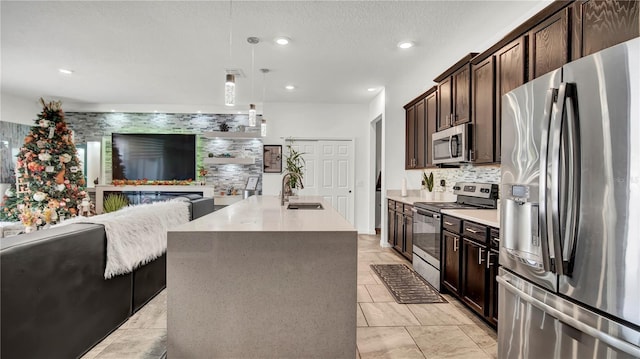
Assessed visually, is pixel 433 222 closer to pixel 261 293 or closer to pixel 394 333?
pixel 394 333

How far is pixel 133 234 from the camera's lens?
2529 millimetres

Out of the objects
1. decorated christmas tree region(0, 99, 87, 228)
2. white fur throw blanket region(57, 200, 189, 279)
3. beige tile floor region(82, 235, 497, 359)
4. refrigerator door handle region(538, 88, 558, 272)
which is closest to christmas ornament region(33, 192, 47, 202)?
decorated christmas tree region(0, 99, 87, 228)

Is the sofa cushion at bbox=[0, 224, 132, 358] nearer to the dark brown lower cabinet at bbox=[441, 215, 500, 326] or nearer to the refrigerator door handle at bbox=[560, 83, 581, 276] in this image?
the refrigerator door handle at bbox=[560, 83, 581, 276]

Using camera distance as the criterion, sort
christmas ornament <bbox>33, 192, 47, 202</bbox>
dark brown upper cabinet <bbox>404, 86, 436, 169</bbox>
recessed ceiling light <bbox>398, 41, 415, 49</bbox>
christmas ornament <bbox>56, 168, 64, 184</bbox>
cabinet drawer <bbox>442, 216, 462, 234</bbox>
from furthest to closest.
→ 1. christmas ornament <bbox>56, 168, 64, 184</bbox>
2. christmas ornament <bbox>33, 192, 47, 202</bbox>
3. dark brown upper cabinet <bbox>404, 86, 436, 169</bbox>
4. recessed ceiling light <bbox>398, 41, 415, 49</bbox>
5. cabinet drawer <bbox>442, 216, 462, 234</bbox>

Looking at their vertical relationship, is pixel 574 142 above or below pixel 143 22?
below

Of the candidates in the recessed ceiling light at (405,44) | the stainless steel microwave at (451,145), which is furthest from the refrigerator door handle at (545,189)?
the recessed ceiling light at (405,44)

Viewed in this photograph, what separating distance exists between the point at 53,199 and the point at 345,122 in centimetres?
533

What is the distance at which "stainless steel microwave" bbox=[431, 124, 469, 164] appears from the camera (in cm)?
341

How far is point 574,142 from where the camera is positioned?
4.55ft

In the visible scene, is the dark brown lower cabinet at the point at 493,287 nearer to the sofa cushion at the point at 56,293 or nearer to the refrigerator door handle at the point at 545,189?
the refrigerator door handle at the point at 545,189

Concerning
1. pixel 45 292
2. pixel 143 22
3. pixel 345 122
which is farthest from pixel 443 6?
pixel 345 122

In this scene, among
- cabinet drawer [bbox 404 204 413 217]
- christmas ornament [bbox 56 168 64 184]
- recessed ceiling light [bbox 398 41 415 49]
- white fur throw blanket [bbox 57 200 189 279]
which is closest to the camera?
white fur throw blanket [bbox 57 200 189 279]

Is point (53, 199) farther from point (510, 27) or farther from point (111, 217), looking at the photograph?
point (510, 27)

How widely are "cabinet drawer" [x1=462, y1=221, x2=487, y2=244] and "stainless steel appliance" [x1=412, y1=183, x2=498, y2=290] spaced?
50 cm
